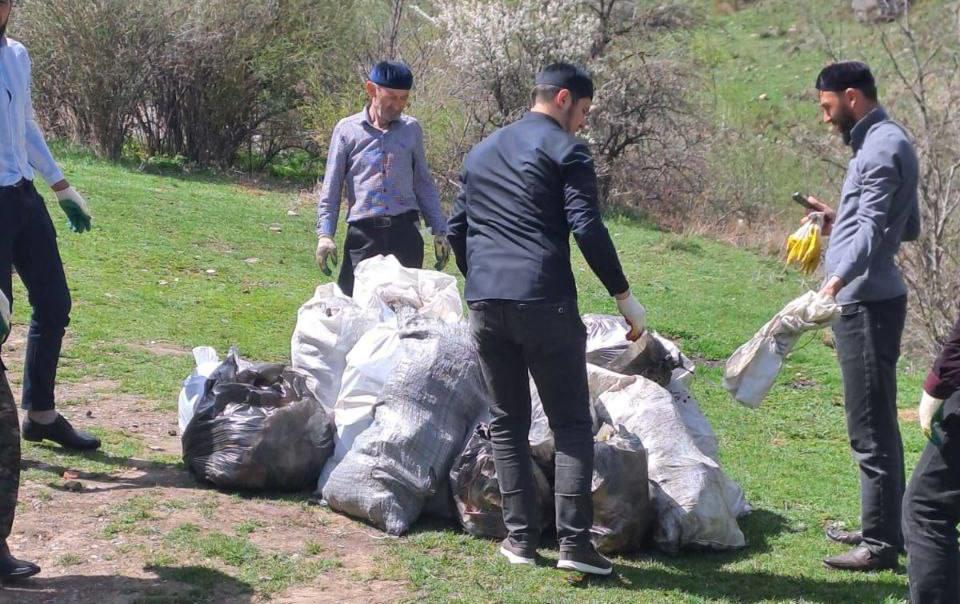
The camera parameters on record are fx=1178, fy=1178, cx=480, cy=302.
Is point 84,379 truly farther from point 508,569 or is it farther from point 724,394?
point 724,394

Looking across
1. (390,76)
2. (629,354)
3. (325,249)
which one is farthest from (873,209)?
(325,249)

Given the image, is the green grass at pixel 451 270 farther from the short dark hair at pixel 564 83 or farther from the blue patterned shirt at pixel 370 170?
the short dark hair at pixel 564 83

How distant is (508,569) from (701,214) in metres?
14.4

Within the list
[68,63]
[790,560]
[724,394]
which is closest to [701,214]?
[68,63]

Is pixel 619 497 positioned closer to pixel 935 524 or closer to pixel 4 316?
pixel 935 524

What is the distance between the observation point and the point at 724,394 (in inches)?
308

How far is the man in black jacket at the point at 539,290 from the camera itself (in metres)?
4.06

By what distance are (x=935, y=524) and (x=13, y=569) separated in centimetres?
290

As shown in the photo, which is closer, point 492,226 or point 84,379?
point 492,226

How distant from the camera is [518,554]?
4.30 metres

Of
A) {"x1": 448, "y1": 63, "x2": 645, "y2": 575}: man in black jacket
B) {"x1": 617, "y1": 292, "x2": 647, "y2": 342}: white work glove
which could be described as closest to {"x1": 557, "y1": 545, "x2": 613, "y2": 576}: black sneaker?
{"x1": 448, "y1": 63, "x2": 645, "y2": 575}: man in black jacket

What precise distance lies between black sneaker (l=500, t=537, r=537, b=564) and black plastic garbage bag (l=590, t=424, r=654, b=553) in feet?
0.84

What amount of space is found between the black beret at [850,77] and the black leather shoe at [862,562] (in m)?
1.75

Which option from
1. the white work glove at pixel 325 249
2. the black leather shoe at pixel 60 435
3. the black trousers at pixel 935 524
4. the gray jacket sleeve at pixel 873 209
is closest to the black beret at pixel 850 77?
the gray jacket sleeve at pixel 873 209
